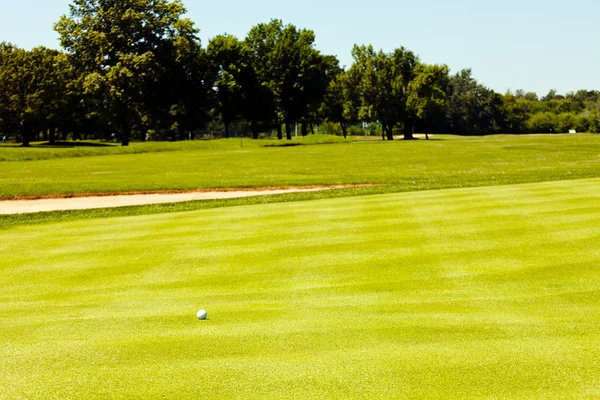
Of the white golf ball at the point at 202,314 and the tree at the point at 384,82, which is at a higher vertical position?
the tree at the point at 384,82

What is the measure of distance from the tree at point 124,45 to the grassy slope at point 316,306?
2469 inches

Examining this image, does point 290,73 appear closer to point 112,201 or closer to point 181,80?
point 181,80

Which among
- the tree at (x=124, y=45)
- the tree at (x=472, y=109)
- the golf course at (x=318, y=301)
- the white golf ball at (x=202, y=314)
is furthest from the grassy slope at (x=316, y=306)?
the tree at (x=472, y=109)

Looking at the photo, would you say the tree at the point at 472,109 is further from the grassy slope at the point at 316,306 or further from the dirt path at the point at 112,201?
the grassy slope at the point at 316,306

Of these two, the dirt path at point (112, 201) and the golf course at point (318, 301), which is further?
the dirt path at point (112, 201)

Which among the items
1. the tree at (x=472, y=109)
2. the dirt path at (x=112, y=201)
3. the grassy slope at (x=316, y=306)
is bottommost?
the dirt path at (x=112, y=201)

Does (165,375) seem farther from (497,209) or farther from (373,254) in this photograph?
(497,209)

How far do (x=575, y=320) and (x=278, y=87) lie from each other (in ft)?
289

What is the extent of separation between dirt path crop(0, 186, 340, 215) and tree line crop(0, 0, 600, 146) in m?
49.7

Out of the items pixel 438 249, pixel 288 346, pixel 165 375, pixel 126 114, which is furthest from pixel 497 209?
pixel 126 114

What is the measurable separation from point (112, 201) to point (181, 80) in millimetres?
64404

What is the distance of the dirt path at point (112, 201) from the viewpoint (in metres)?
22.3

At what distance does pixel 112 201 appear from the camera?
77.9 ft

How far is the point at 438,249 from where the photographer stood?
10008mm
